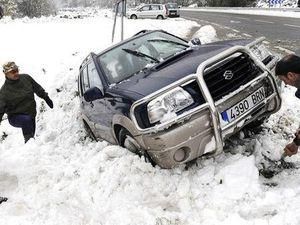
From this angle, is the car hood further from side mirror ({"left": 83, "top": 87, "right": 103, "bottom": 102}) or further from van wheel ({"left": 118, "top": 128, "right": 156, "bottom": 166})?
van wheel ({"left": 118, "top": 128, "right": 156, "bottom": 166})

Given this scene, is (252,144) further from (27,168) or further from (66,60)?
(66,60)

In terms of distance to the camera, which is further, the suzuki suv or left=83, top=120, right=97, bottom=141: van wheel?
left=83, top=120, right=97, bottom=141: van wheel

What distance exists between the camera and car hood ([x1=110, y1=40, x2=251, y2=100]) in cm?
498

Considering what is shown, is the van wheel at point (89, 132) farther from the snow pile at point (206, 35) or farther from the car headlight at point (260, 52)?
the snow pile at point (206, 35)

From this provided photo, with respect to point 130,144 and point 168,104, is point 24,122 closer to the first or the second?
point 130,144

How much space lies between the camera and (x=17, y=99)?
6.77 meters

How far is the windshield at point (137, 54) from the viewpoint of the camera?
6051 millimetres

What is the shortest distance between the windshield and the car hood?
0.33 meters

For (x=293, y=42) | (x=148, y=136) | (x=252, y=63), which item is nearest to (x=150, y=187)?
(x=148, y=136)

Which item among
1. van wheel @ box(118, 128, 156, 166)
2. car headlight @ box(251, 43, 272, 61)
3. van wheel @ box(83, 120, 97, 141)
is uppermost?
car headlight @ box(251, 43, 272, 61)

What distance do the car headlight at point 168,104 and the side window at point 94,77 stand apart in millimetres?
1423

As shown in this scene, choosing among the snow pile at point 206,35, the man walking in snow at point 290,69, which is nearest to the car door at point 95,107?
the man walking in snow at point 290,69

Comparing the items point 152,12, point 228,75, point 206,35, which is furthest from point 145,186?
point 152,12

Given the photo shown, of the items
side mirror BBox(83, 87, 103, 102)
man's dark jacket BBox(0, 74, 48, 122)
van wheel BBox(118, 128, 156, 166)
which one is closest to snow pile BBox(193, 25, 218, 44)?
man's dark jacket BBox(0, 74, 48, 122)
